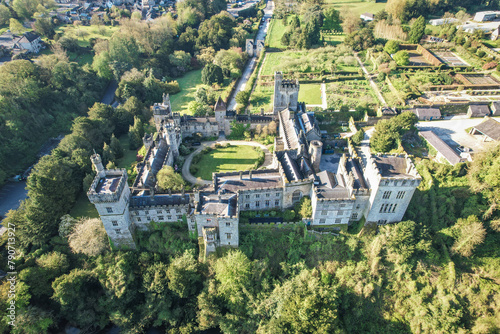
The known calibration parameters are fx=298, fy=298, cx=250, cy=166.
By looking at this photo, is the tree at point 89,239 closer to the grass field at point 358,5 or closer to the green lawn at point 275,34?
the green lawn at point 275,34

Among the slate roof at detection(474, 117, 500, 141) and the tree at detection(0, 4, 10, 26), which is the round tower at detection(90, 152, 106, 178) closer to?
the slate roof at detection(474, 117, 500, 141)

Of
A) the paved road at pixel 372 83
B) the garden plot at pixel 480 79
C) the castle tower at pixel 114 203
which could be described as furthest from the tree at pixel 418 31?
the castle tower at pixel 114 203

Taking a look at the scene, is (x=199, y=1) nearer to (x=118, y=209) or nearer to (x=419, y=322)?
(x=118, y=209)

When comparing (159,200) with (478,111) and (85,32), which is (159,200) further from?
(85,32)

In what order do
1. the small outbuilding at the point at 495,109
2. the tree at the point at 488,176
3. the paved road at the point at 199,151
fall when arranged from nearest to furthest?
the tree at the point at 488,176, the paved road at the point at 199,151, the small outbuilding at the point at 495,109

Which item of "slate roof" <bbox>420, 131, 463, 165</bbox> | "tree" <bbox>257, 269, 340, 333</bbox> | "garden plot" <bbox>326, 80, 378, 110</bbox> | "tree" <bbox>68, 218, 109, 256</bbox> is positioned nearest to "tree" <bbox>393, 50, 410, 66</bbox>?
"garden plot" <bbox>326, 80, 378, 110</bbox>

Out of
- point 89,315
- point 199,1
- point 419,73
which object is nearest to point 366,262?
point 89,315
